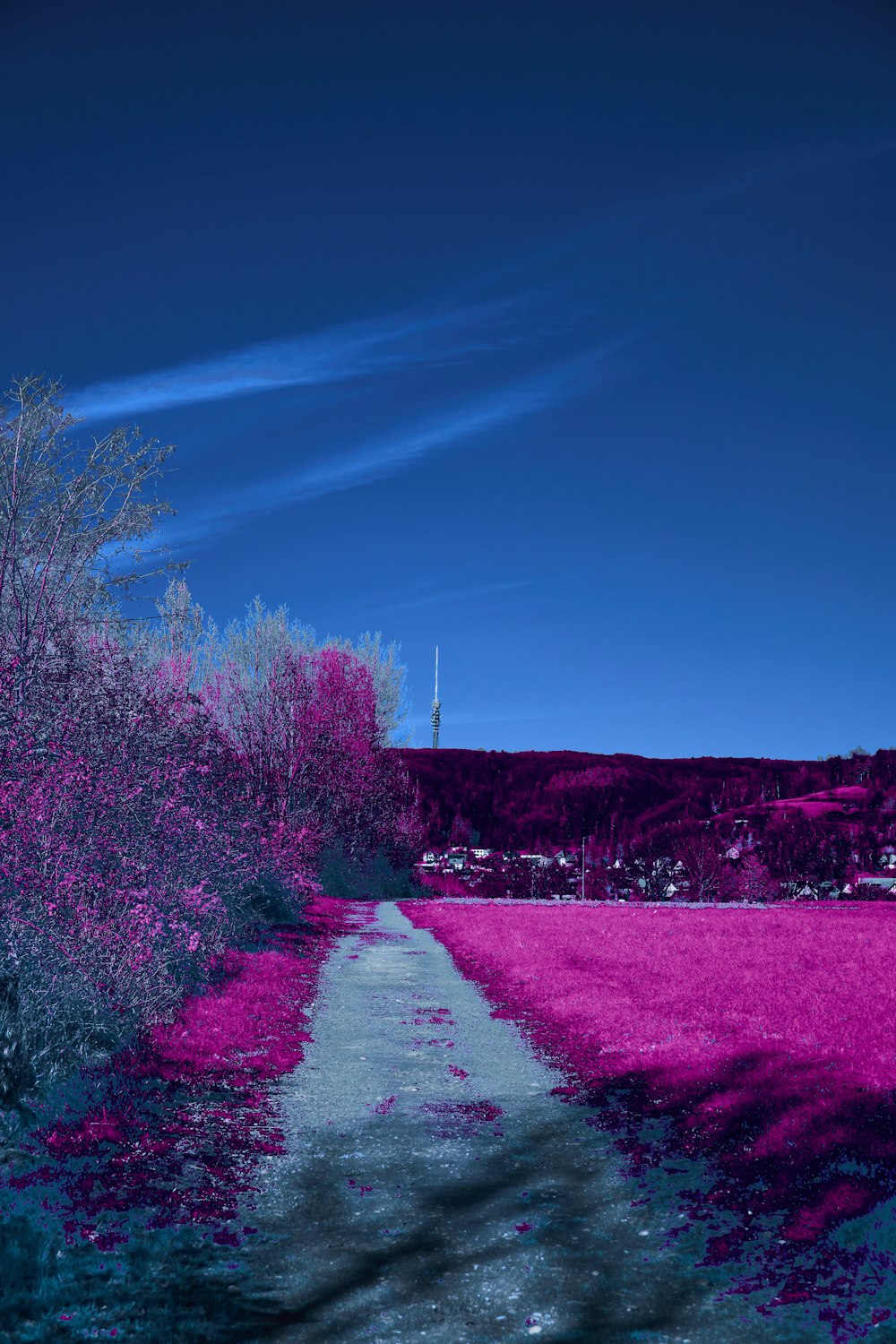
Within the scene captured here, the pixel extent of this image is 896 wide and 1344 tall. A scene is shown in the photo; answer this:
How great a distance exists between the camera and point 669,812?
63688 mm

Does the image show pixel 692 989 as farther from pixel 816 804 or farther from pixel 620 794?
pixel 620 794

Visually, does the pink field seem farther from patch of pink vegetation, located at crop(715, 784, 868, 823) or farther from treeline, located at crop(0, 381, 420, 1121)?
patch of pink vegetation, located at crop(715, 784, 868, 823)

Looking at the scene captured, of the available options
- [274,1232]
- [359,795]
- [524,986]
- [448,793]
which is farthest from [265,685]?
[274,1232]

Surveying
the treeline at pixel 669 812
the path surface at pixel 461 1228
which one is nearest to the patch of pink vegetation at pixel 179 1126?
the path surface at pixel 461 1228

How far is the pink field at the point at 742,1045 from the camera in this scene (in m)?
6.89

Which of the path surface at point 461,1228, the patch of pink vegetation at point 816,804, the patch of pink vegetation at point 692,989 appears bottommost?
the patch of pink vegetation at point 692,989

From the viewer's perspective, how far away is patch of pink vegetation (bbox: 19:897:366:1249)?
21.5ft

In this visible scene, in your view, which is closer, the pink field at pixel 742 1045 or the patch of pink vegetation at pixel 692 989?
the pink field at pixel 742 1045

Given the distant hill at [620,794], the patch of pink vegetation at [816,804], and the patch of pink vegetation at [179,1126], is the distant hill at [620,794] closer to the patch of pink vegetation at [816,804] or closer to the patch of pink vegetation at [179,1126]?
the patch of pink vegetation at [816,804]

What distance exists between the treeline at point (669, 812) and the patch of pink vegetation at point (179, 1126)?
41.6 m

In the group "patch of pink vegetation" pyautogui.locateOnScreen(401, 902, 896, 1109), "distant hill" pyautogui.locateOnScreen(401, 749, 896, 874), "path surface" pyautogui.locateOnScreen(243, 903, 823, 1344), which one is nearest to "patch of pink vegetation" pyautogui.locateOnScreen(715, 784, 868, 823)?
"distant hill" pyautogui.locateOnScreen(401, 749, 896, 874)

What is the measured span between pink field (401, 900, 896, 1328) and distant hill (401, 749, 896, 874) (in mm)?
33916

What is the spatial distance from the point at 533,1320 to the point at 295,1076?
624 cm

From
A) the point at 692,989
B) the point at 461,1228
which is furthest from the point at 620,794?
the point at 461,1228
